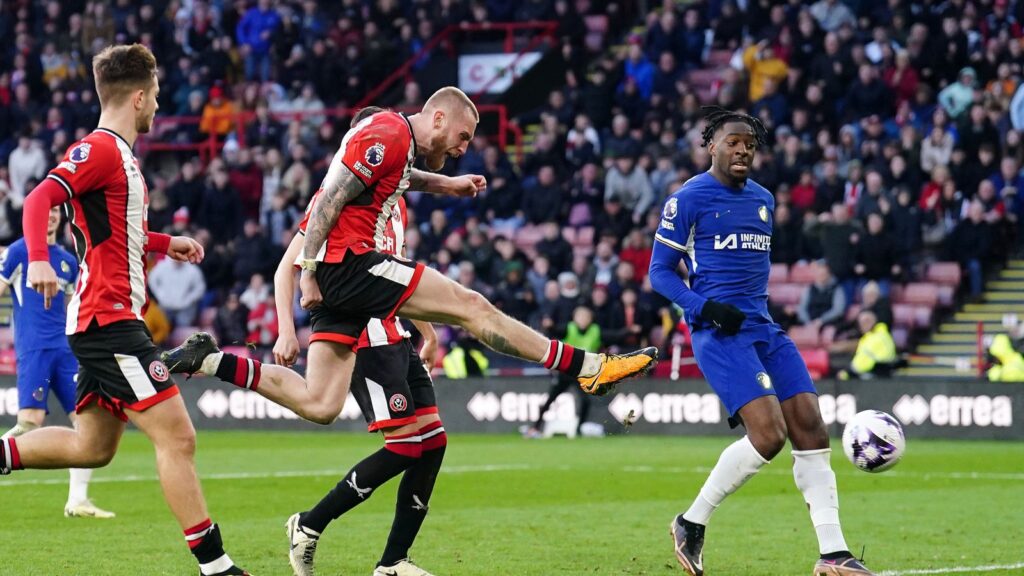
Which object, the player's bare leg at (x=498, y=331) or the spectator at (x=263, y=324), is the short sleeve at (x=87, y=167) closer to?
the player's bare leg at (x=498, y=331)

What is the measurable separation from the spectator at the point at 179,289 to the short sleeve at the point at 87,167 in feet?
64.5

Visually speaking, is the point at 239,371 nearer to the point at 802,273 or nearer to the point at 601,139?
the point at 802,273

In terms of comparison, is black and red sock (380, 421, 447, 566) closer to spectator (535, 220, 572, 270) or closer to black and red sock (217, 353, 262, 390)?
black and red sock (217, 353, 262, 390)

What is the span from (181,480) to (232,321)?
19065 millimetres

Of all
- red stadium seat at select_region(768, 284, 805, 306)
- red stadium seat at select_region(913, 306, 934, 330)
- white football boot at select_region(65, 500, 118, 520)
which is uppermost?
white football boot at select_region(65, 500, 118, 520)

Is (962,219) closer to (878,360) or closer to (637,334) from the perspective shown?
(878,360)

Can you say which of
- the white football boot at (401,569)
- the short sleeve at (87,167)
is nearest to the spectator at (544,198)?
the white football boot at (401,569)

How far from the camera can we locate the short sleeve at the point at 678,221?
29.1 ft

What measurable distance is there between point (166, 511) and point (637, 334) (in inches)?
463

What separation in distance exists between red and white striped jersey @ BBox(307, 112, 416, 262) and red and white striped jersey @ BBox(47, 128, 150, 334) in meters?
0.96

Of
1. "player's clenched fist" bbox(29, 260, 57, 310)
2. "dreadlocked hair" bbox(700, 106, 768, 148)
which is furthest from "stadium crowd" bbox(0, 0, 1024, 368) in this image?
"player's clenched fist" bbox(29, 260, 57, 310)

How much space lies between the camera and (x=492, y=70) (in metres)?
31.3

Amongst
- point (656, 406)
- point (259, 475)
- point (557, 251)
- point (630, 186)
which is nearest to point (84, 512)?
point (259, 475)

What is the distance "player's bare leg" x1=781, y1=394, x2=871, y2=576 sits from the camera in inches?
328
